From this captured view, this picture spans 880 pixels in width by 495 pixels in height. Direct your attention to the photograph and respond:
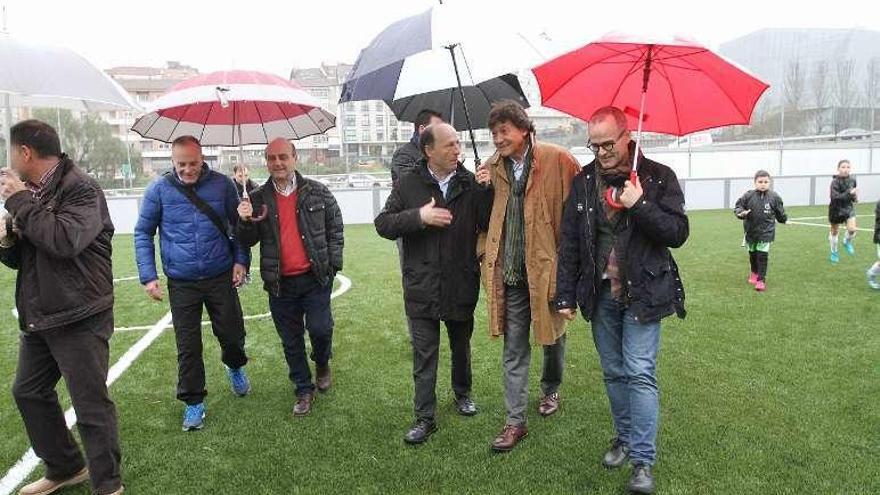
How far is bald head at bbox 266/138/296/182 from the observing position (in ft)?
14.4

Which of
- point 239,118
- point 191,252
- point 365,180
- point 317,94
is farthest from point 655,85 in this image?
point 365,180

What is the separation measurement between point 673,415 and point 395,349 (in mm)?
2735

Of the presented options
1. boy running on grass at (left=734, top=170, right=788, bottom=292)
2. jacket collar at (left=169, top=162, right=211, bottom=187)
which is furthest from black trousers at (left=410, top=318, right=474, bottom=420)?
boy running on grass at (left=734, top=170, right=788, bottom=292)

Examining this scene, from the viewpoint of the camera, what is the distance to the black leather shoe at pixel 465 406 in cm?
442

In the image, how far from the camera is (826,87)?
3231 centimetres

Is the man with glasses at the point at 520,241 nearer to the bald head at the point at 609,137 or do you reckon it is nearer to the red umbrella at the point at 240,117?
the bald head at the point at 609,137

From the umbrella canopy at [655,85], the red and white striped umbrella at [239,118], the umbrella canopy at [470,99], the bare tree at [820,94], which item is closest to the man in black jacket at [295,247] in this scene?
the red and white striped umbrella at [239,118]

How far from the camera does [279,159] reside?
4383 millimetres

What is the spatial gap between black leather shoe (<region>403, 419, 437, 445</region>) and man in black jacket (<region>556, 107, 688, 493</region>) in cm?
126

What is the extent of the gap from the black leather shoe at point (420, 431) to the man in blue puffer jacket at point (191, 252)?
1.48 meters

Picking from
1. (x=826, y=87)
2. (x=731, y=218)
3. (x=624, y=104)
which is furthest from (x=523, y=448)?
(x=826, y=87)

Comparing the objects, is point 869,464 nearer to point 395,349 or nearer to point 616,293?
point 616,293

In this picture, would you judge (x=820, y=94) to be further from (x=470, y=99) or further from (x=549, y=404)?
(x=549, y=404)

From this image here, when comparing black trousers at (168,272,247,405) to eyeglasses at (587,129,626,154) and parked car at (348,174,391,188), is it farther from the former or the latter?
parked car at (348,174,391,188)
